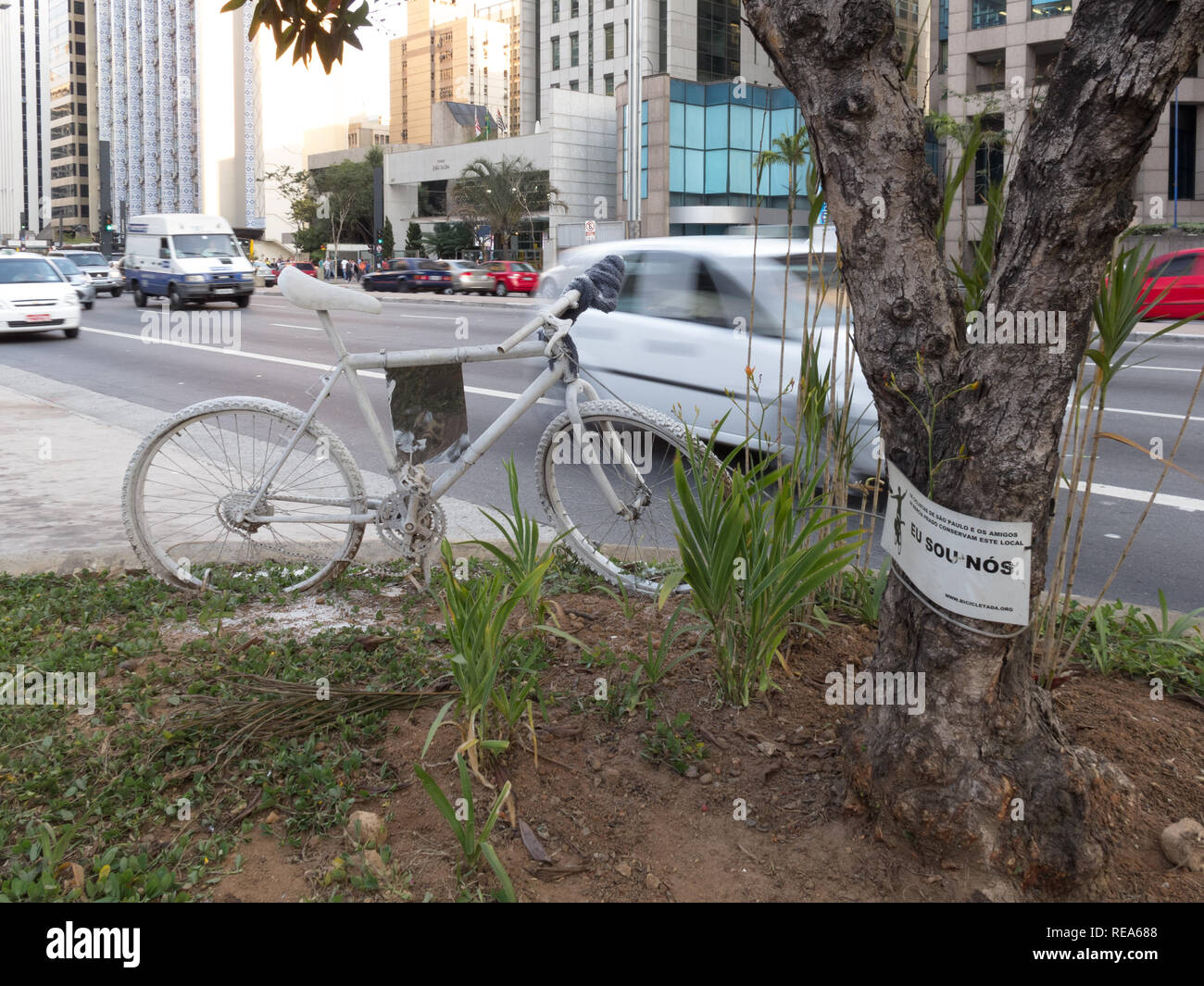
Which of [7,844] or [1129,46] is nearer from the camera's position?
[1129,46]

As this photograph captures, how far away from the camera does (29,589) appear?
4574 millimetres

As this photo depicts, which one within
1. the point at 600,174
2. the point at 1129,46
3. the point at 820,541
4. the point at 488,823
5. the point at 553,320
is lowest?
the point at 488,823

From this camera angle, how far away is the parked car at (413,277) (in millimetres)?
46156

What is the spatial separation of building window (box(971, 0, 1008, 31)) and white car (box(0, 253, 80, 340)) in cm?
4046

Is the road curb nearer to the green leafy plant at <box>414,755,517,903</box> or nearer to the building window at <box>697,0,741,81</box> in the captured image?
the building window at <box>697,0,741,81</box>

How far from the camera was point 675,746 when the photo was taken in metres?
2.86

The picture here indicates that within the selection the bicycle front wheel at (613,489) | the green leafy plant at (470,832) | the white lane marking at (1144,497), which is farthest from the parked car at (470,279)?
the green leafy plant at (470,832)

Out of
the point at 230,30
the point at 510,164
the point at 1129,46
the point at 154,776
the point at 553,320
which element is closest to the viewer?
the point at 1129,46

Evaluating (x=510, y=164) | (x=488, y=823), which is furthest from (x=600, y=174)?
(x=488, y=823)

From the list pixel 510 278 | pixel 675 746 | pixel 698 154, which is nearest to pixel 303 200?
pixel 698 154

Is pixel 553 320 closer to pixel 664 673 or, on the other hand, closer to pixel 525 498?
pixel 664 673

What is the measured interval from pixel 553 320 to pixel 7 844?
243 centimetres

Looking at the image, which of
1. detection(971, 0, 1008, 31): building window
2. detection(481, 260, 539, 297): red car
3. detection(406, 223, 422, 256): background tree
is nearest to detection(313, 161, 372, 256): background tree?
detection(406, 223, 422, 256): background tree

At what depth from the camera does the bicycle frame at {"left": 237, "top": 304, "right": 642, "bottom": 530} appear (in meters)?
4.21
